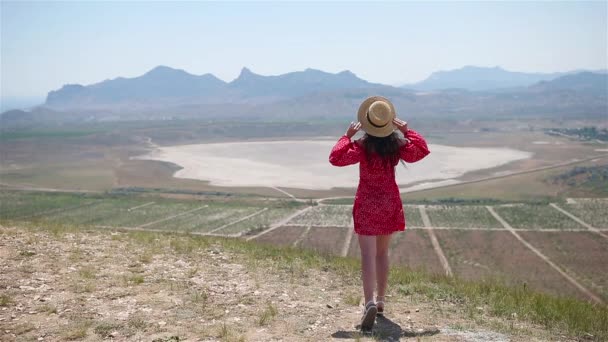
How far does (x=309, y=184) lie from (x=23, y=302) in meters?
55.9

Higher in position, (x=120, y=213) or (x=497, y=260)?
(x=497, y=260)

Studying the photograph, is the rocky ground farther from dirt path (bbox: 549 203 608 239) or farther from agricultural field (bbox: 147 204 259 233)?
dirt path (bbox: 549 203 608 239)

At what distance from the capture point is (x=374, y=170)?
5.21 meters

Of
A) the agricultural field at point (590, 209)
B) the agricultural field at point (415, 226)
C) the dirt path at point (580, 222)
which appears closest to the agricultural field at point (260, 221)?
the agricultural field at point (415, 226)

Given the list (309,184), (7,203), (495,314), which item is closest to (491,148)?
(309,184)

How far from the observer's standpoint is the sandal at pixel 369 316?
16.6 ft

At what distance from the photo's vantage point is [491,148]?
95.9m

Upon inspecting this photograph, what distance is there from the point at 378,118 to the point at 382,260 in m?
1.70

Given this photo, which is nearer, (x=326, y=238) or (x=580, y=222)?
(x=326, y=238)

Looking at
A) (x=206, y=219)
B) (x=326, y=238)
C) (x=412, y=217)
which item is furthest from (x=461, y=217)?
(x=206, y=219)

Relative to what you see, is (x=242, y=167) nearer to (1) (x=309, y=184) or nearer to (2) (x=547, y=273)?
(1) (x=309, y=184)

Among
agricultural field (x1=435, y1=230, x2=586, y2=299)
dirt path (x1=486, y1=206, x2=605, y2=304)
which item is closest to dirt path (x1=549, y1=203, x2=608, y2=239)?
dirt path (x1=486, y1=206, x2=605, y2=304)

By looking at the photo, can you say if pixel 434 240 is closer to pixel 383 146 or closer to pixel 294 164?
Result: pixel 383 146

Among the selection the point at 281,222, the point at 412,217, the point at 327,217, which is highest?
the point at 412,217
